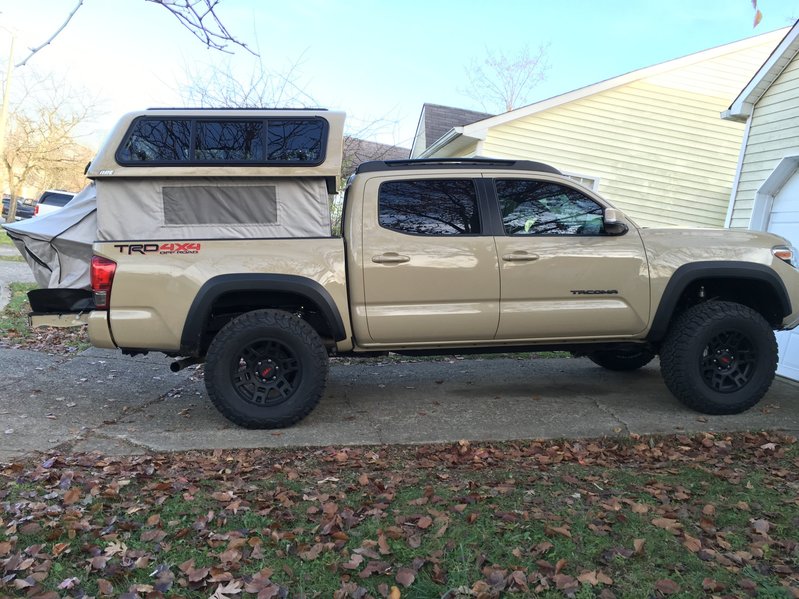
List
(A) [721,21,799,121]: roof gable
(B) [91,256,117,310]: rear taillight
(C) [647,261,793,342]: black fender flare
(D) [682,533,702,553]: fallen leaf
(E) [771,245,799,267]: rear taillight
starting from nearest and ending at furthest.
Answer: (D) [682,533,702,553]: fallen leaf
(B) [91,256,117,310]: rear taillight
(C) [647,261,793,342]: black fender flare
(E) [771,245,799,267]: rear taillight
(A) [721,21,799,121]: roof gable

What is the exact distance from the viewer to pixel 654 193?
1273 cm

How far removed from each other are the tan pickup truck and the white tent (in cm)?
25

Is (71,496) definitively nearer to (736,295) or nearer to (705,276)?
(705,276)

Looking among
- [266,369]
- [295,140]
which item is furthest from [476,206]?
[266,369]

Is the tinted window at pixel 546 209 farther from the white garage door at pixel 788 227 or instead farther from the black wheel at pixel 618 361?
the white garage door at pixel 788 227

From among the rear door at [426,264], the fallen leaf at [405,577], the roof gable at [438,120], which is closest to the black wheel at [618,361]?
the rear door at [426,264]

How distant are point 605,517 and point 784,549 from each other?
0.82 metres

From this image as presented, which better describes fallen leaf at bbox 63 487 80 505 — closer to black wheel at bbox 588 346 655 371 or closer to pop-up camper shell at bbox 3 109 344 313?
pop-up camper shell at bbox 3 109 344 313

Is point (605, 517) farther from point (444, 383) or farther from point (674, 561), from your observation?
point (444, 383)

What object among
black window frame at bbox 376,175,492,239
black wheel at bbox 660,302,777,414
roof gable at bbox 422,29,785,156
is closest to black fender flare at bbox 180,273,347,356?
black window frame at bbox 376,175,492,239

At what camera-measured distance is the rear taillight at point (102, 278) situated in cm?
420

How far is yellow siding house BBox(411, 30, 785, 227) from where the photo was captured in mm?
12336

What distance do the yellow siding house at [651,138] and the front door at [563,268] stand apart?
7.66 meters

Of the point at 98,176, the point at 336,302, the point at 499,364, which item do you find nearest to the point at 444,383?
the point at 499,364
